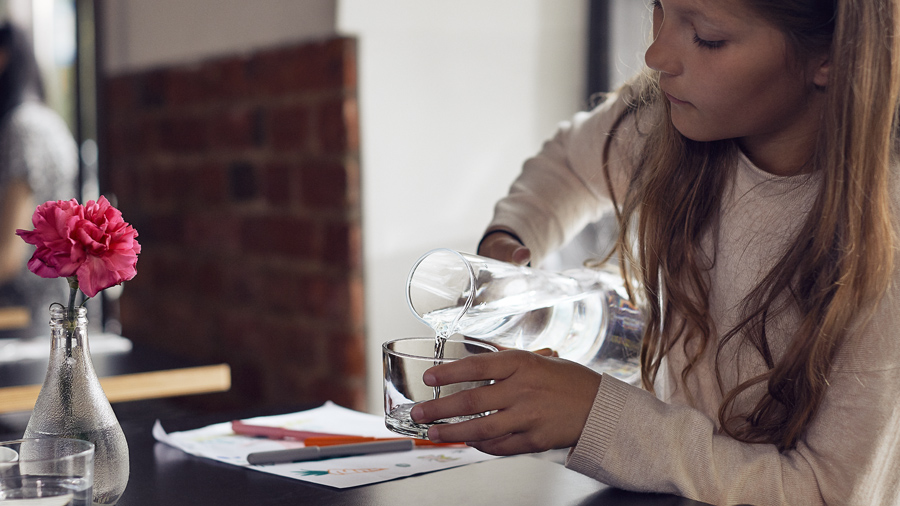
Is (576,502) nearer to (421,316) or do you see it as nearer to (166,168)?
(421,316)

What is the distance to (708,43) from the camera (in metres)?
0.80

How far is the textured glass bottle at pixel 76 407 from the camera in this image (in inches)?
26.2

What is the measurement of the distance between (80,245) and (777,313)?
2.04 ft

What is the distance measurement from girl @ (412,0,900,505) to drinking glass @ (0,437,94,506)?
0.24 m

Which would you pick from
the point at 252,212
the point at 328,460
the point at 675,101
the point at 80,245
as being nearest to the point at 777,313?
the point at 675,101

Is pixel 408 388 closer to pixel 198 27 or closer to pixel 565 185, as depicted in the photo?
pixel 565 185

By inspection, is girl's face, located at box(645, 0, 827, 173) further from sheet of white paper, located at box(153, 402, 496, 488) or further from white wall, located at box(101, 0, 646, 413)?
white wall, located at box(101, 0, 646, 413)

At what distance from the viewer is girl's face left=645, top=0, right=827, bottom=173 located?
785 mm

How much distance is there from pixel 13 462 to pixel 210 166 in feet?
4.82

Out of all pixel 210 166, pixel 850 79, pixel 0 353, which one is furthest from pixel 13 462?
pixel 210 166

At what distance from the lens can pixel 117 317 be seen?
254 centimetres

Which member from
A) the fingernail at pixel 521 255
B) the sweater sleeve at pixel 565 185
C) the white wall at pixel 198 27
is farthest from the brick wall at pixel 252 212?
the fingernail at pixel 521 255

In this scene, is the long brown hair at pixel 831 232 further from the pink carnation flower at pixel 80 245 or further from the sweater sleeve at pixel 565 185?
the pink carnation flower at pixel 80 245

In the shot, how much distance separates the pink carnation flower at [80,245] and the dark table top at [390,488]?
0.64 feet
